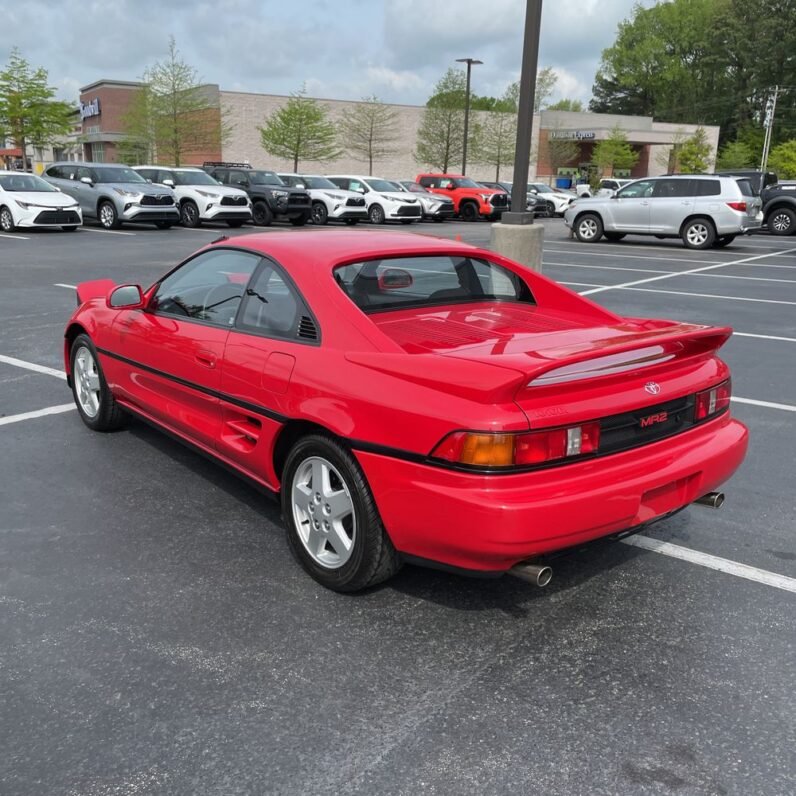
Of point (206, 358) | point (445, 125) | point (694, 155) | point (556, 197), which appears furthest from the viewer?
point (694, 155)

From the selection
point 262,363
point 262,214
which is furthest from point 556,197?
point 262,363

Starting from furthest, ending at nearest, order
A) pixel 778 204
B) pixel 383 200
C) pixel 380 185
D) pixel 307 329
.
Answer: pixel 380 185, pixel 383 200, pixel 778 204, pixel 307 329

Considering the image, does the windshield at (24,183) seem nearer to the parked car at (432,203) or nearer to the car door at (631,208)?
the parked car at (432,203)

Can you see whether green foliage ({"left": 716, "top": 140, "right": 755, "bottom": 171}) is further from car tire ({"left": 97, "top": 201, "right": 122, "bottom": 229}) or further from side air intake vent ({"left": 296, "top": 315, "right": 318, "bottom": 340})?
side air intake vent ({"left": 296, "top": 315, "right": 318, "bottom": 340})

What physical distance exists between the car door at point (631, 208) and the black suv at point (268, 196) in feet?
30.4

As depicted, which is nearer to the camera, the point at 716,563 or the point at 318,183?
the point at 716,563

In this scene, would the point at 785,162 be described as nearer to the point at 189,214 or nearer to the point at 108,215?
the point at 189,214

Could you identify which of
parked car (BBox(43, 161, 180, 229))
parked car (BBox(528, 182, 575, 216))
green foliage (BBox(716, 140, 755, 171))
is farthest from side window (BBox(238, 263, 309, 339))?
green foliage (BBox(716, 140, 755, 171))

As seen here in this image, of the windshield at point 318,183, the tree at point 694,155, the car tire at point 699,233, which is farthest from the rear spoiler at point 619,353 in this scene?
the tree at point 694,155

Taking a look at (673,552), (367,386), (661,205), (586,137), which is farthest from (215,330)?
(586,137)

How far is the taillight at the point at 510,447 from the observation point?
283 cm

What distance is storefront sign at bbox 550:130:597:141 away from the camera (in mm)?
68750

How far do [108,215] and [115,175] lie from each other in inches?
59.1

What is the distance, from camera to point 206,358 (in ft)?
13.3
